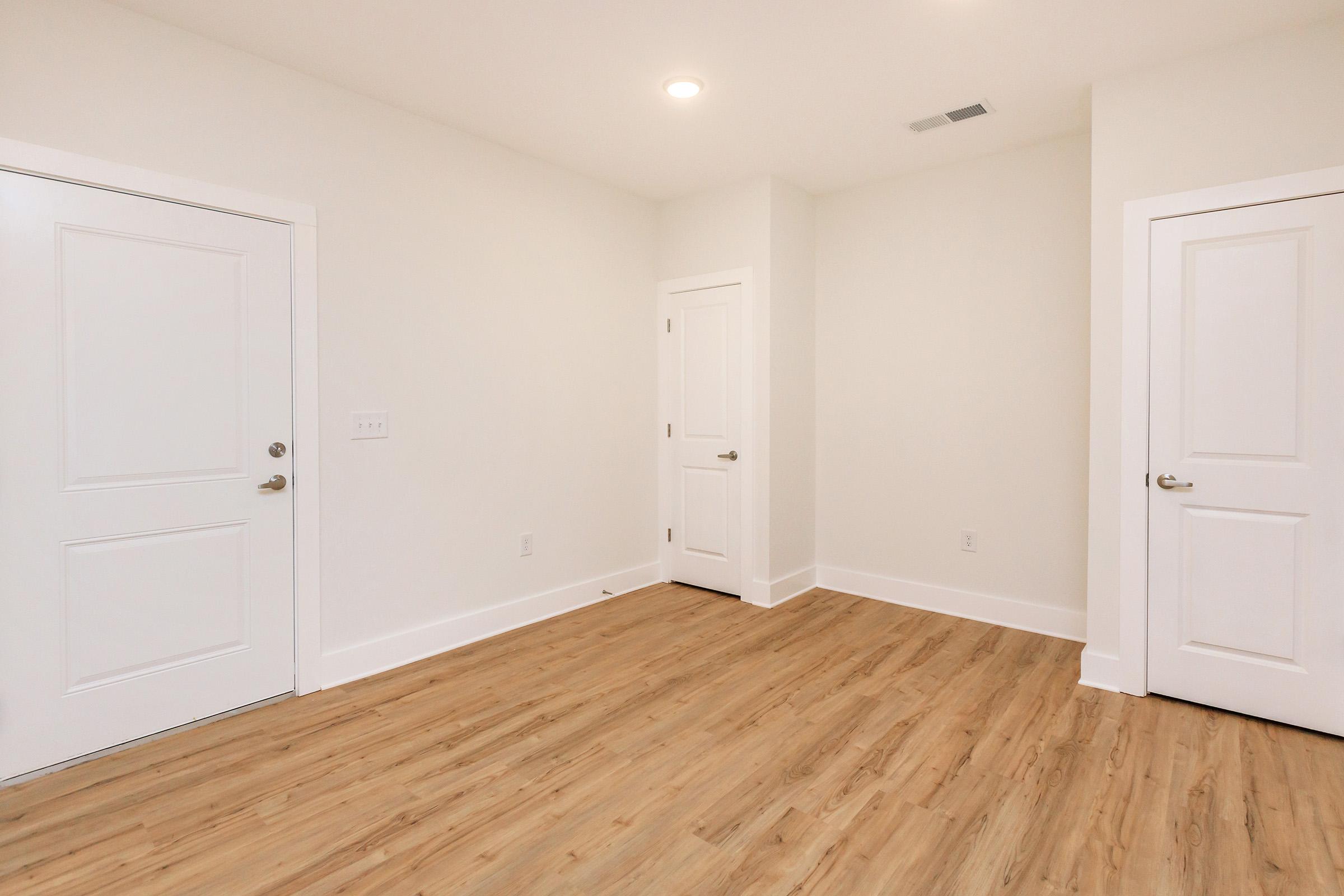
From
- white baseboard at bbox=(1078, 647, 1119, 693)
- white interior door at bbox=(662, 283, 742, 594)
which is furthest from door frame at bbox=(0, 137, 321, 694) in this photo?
white baseboard at bbox=(1078, 647, 1119, 693)

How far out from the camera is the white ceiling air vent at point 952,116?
127 inches

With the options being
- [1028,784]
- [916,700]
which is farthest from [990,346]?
[1028,784]

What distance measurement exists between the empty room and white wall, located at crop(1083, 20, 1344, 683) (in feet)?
0.05

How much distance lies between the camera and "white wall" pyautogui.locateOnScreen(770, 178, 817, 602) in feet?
13.9

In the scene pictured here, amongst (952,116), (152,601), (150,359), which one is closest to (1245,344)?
(952,116)

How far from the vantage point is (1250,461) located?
2.67 metres

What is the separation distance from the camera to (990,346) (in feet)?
12.7

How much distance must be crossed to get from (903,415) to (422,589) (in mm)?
3063

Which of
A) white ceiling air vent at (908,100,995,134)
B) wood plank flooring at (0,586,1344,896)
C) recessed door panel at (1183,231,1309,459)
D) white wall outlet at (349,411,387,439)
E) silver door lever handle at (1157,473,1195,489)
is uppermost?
white ceiling air vent at (908,100,995,134)

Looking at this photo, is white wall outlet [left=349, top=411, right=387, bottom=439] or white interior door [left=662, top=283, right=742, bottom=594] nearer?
white wall outlet [left=349, top=411, right=387, bottom=439]

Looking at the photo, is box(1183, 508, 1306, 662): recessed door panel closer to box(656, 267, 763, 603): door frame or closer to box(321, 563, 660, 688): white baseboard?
box(656, 267, 763, 603): door frame

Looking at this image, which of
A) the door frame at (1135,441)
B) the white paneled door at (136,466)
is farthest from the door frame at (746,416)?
the white paneled door at (136,466)

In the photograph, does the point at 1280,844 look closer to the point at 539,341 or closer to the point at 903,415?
the point at 903,415

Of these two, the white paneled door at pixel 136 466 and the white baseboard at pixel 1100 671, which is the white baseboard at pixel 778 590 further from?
the white paneled door at pixel 136 466
